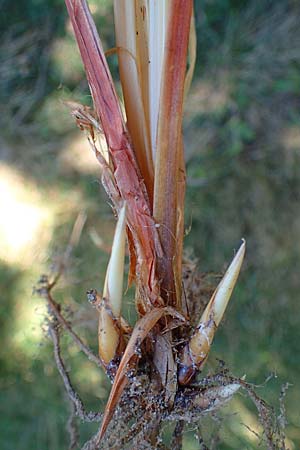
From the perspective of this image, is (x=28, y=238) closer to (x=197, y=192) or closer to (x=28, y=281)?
(x=28, y=281)

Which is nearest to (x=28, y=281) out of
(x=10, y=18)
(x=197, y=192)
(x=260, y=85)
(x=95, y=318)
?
(x=95, y=318)

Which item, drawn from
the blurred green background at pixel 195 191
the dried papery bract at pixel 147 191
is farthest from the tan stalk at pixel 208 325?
the blurred green background at pixel 195 191

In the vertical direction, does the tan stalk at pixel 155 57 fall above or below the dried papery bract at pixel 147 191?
above

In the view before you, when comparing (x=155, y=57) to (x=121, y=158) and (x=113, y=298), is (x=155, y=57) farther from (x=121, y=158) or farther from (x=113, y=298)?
(x=113, y=298)

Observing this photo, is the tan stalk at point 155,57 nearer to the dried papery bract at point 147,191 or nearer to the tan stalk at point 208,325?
the dried papery bract at point 147,191

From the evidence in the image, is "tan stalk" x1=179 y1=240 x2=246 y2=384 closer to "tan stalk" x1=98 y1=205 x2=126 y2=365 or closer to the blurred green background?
"tan stalk" x1=98 y1=205 x2=126 y2=365

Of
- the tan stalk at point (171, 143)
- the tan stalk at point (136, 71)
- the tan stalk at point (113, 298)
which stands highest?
the tan stalk at point (136, 71)

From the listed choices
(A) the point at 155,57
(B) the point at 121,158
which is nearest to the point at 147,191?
(B) the point at 121,158

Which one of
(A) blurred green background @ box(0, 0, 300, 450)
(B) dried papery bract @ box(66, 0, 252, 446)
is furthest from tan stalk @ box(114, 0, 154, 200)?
(A) blurred green background @ box(0, 0, 300, 450)
